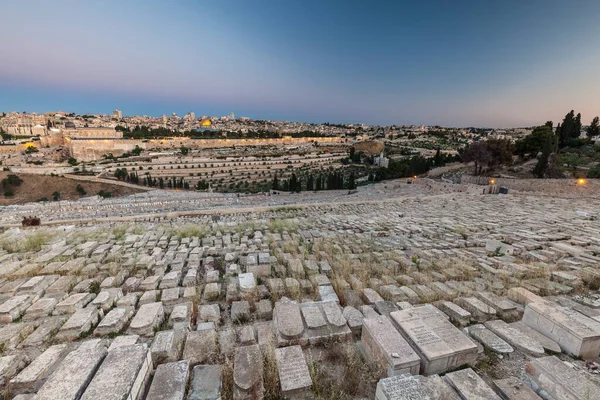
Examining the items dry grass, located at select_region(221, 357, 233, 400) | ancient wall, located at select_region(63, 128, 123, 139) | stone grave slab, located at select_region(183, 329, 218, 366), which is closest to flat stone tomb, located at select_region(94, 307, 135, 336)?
stone grave slab, located at select_region(183, 329, 218, 366)

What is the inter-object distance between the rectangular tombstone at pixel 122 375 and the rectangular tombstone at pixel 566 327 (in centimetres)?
408

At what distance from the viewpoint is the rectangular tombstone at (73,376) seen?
2.00 m

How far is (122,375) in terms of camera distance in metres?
2.17

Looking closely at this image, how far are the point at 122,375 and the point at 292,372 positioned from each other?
1.40m

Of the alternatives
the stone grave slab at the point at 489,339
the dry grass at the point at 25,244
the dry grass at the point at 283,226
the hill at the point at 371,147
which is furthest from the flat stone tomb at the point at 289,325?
the hill at the point at 371,147

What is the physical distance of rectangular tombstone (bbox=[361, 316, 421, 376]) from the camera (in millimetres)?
2316

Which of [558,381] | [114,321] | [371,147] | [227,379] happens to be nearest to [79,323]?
[114,321]

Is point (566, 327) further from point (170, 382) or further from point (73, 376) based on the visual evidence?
point (73, 376)

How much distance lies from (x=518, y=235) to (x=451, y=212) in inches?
187

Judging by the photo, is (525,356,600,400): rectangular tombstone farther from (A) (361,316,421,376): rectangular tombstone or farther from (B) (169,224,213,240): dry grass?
(B) (169,224,213,240): dry grass

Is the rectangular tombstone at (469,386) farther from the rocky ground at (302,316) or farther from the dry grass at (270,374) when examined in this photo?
the dry grass at (270,374)

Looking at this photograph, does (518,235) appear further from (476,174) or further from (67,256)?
(476,174)

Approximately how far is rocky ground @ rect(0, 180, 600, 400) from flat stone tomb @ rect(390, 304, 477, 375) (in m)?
0.01

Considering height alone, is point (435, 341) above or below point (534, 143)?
below
